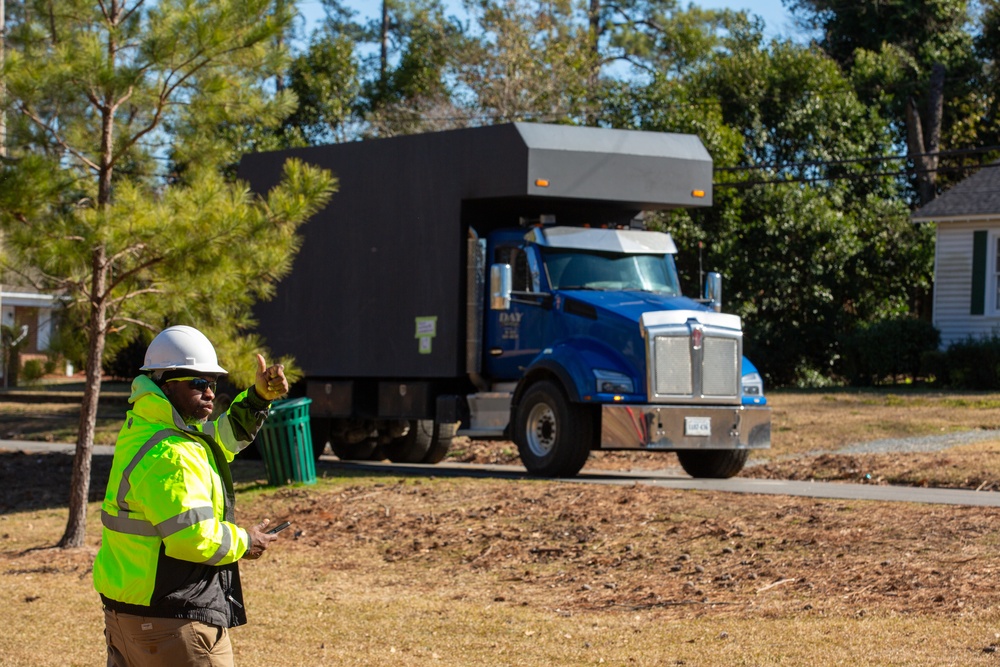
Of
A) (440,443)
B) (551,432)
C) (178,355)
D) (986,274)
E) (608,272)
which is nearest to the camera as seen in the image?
(178,355)

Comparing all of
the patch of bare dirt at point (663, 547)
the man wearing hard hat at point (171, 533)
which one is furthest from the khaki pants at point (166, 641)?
the patch of bare dirt at point (663, 547)

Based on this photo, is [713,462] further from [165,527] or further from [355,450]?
[165,527]

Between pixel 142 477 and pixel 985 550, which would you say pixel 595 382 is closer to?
pixel 985 550

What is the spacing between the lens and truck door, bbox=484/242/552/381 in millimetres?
15398

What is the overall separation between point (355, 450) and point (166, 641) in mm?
14734

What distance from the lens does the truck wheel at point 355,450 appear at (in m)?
19.0

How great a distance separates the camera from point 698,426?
14531 millimetres

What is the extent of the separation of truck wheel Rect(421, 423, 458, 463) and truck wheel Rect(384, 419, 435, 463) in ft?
0.21

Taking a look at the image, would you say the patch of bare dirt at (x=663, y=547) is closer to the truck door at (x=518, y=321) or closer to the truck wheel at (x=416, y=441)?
the truck door at (x=518, y=321)

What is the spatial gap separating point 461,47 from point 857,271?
41.0 feet

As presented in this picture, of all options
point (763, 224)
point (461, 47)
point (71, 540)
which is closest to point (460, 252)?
point (71, 540)

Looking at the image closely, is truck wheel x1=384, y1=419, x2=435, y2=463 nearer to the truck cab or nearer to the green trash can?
the truck cab

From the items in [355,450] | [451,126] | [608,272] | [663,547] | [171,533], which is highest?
[451,126]

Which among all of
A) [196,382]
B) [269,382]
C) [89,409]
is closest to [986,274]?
[89,409]
